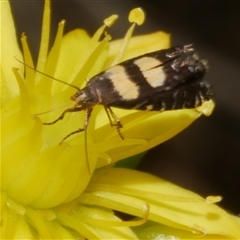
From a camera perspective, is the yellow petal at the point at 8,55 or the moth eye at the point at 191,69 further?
the yellow petal at the point at 8,55

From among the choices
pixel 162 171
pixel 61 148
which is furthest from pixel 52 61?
pixel 162 171

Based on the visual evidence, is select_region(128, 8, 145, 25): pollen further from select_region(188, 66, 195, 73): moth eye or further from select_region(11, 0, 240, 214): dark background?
select_region(11, 0, 240, 214): dark background

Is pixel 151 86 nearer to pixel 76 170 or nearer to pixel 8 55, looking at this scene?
pixel 76 170

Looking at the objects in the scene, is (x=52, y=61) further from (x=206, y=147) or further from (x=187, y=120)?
(x=206, y=147)

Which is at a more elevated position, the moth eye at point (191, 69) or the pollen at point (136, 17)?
the pollen at point (136, 17)

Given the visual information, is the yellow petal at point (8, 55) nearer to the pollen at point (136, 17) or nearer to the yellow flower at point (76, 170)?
the yellow flower at point (76, 170)

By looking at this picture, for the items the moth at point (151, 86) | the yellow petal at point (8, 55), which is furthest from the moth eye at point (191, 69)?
the yellow petal at point (8, 55)
